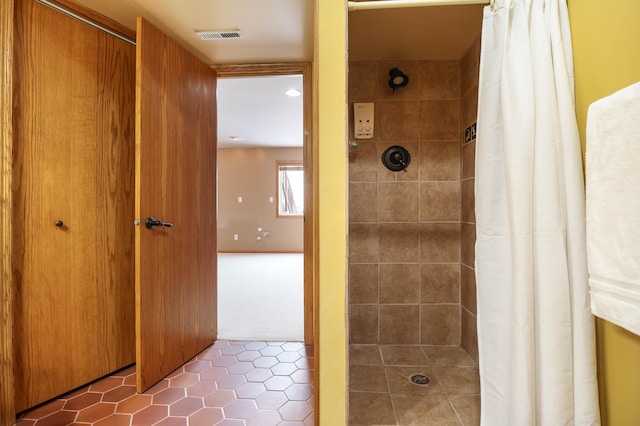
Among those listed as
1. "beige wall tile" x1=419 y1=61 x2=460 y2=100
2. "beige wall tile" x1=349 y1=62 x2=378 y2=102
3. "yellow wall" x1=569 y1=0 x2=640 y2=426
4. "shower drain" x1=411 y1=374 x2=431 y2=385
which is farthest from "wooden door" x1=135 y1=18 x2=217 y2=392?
"yellow wall" x1=569 y1=0 x2=640 y2=426

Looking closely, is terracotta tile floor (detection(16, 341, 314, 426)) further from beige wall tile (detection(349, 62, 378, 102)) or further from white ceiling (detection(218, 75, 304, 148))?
white ceiling (detection(218, 75, 304, 148))

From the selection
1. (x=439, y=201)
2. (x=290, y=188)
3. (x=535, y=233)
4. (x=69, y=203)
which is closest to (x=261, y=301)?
(x=69, y=203)

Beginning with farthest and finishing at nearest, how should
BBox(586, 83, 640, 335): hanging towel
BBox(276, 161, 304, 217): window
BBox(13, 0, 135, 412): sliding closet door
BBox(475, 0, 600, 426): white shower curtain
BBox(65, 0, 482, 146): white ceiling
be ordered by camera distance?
BBox(276, 161, 304, 217): window
BBox(65, 0, 482, 146): white ceiling
BBox(13, 0, 135, 412): sliding closet door
BBox(475, 0, 600, 426): white shower curtain
BBox(586, 83, 640, 335): hanging towel

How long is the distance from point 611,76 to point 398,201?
1.35 metres

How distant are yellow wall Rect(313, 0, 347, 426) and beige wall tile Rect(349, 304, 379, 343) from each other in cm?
109

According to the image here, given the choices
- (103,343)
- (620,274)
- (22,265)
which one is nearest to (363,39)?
(620,274)

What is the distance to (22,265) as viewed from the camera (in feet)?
A: 4.79

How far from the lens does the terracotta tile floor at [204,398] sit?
1.39m

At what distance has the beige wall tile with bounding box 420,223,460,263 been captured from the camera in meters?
2.10

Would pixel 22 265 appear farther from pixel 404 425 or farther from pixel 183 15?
pixel 404 425

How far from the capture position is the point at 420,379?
65.2 inches

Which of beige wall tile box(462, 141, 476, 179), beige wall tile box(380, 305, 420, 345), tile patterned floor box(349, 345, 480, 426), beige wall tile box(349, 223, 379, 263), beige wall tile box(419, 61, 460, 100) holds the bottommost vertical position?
tile patterned floor box(349, 345, 480, 426)

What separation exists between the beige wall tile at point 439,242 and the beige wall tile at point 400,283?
126mm

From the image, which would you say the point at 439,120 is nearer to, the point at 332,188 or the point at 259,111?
the point at 332,188
